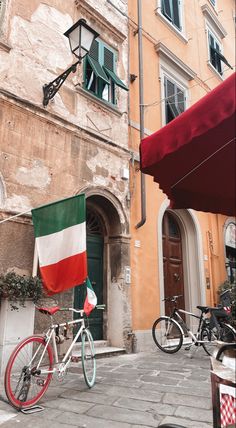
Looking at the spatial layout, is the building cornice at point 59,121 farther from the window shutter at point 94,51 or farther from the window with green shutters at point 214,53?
the window with green shutters at point 214,53

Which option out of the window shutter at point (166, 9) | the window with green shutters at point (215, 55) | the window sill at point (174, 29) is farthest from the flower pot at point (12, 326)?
the window with green shutters at point (215, 55)

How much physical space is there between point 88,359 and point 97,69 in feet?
18.8

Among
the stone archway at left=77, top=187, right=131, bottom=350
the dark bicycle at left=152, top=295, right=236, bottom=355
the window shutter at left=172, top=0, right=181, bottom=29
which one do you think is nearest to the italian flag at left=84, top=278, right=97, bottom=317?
the stone archway at left=77, top=187, right=131, bottom=350

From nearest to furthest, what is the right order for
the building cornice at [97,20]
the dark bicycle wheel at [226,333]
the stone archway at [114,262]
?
the dark bicycle wheel at [226,333]
the stone archway at [114,262]
the building cornice at [97,20]

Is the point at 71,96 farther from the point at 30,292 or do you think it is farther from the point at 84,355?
the point at 84,355

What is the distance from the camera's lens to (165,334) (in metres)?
7.04

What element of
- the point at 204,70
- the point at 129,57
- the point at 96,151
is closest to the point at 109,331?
the point at 96,151

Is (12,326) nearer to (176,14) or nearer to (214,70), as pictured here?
(176,14)

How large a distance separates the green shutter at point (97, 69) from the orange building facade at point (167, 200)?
1.16 metres

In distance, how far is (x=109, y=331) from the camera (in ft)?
23.2

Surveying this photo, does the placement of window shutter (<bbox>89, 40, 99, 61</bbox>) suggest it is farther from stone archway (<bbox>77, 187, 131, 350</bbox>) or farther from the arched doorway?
the arched doorway

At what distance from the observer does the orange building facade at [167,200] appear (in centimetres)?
781

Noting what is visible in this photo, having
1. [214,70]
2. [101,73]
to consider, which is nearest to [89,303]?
[101,73]

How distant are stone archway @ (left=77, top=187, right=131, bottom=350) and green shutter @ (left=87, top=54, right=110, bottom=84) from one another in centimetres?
241
